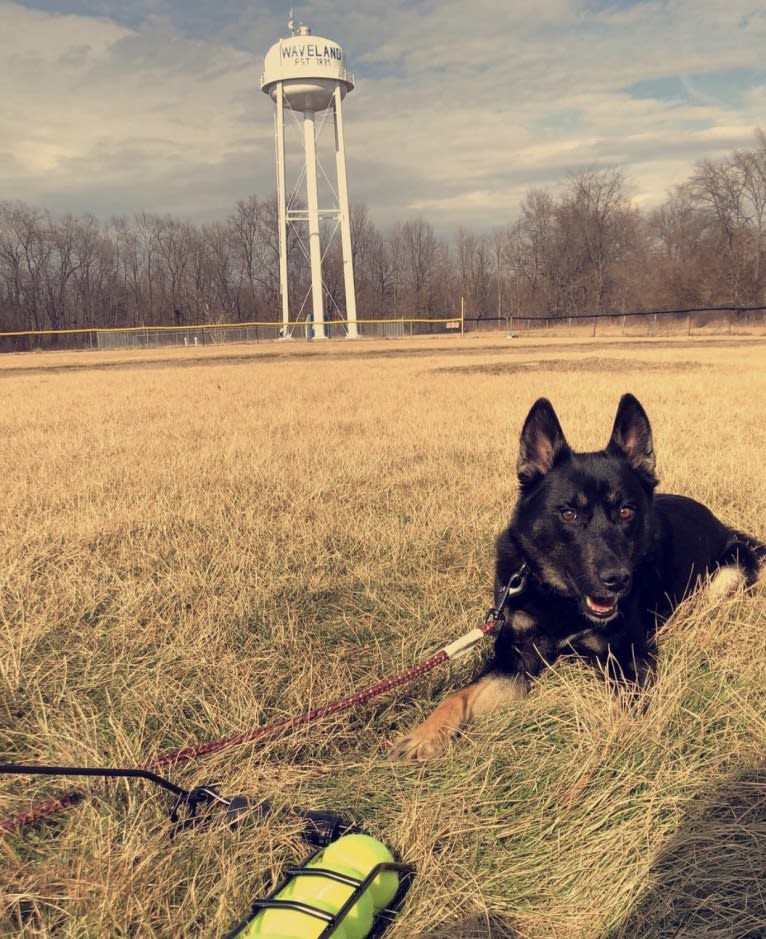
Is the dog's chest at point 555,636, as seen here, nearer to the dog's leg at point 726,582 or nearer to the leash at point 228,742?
the leash at point 228,742

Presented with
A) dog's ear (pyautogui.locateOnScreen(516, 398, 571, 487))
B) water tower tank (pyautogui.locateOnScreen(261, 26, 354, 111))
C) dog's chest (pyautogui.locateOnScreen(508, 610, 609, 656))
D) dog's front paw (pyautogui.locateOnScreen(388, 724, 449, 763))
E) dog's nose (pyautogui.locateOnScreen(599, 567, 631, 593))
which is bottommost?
dog's front paw (pyautogui.locateOnScreen(388, 724, 449, 763))

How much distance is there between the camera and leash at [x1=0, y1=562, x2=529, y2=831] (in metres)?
1.92

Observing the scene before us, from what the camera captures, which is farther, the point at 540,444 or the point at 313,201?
the point at 313,201

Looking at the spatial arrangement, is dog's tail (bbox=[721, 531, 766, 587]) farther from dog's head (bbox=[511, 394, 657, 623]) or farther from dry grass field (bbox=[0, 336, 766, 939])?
dog's head (bbox=[511, 394, 657, 623])

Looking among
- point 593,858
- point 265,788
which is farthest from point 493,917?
point 265,788

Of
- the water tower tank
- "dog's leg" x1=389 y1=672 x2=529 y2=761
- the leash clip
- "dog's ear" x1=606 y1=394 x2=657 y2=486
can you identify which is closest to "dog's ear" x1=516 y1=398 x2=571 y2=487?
"dog's ear" x1=606 y1=394 x2=657 y2=486

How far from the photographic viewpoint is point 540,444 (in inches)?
132

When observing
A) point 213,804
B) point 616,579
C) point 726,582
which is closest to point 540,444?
point 616,579

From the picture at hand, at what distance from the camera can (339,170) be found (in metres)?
53.5

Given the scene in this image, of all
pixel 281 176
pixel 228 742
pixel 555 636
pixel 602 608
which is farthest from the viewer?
pixel 281 176

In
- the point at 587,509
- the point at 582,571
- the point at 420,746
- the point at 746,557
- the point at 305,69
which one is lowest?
the point at 420,746

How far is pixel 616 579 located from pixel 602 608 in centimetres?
18

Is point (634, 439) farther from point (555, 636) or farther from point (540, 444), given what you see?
point (555, 636)

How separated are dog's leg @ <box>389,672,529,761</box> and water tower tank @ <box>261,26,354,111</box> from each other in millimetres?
57850
